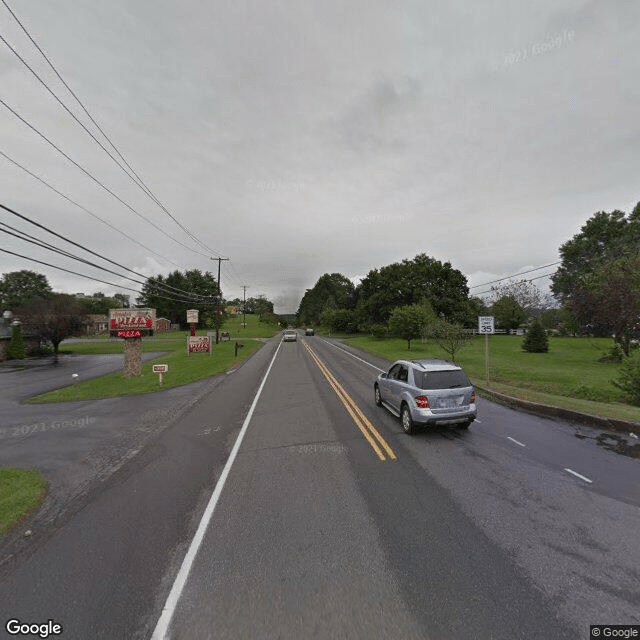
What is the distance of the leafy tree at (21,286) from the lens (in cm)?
9000

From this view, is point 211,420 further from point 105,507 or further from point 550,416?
point 550,416

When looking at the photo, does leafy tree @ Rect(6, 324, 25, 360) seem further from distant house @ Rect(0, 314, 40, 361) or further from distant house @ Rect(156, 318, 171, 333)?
distant house @ Rect(156, 318, 171, 333)

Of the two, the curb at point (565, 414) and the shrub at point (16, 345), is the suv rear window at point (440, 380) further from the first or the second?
the shrub at point (16, 345)

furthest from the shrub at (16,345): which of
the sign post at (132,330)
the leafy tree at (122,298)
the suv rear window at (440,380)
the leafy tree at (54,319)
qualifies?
the leafy tree at (122,298)

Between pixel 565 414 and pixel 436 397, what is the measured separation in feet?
15.1

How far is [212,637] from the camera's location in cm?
276

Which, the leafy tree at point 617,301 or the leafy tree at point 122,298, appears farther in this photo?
the leafy tree at point 122,298

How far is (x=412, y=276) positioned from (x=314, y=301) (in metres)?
60.0

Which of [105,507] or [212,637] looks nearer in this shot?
[212,637]

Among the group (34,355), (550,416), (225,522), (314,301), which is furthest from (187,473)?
(314,301)

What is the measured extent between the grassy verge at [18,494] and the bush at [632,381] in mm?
16387

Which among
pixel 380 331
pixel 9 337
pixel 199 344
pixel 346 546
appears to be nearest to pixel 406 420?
pixel 346 546

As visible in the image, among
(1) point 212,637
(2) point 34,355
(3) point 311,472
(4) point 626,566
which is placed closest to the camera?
(1) point 212,637

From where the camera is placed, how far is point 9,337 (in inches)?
1302
